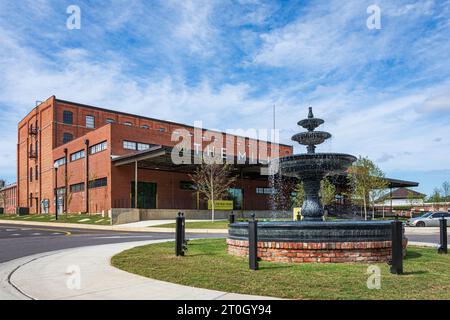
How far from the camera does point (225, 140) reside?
6456 cm

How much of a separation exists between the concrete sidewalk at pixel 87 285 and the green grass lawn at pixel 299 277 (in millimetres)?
383

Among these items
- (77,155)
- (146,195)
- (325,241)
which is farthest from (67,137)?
(325,241)

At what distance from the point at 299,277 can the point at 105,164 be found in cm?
3822

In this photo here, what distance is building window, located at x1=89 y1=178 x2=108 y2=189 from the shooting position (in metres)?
43.1

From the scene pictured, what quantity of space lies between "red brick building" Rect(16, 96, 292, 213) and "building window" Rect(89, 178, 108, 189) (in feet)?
0.35

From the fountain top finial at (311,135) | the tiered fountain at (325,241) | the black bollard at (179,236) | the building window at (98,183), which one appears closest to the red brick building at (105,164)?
the building window at (98,183)

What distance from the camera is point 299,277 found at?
7535 millimetres

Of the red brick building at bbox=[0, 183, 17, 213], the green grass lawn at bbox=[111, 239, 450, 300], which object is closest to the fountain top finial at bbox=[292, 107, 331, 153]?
the green grass lawn at bbox=[111, 239, 450, 300]

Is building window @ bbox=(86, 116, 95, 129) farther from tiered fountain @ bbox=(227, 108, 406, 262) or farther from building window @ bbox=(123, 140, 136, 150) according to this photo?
tiered fountain @ bbox=(227, 108, 406, 262)

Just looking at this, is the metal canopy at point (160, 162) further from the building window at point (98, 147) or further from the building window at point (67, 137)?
the building window at point (67, 137)

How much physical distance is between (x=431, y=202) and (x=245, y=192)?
44.6m

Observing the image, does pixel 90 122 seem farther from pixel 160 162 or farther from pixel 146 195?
pixel 160 162

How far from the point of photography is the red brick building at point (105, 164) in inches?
1679

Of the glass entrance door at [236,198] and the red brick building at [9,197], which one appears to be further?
the red brick building at [9,197]
